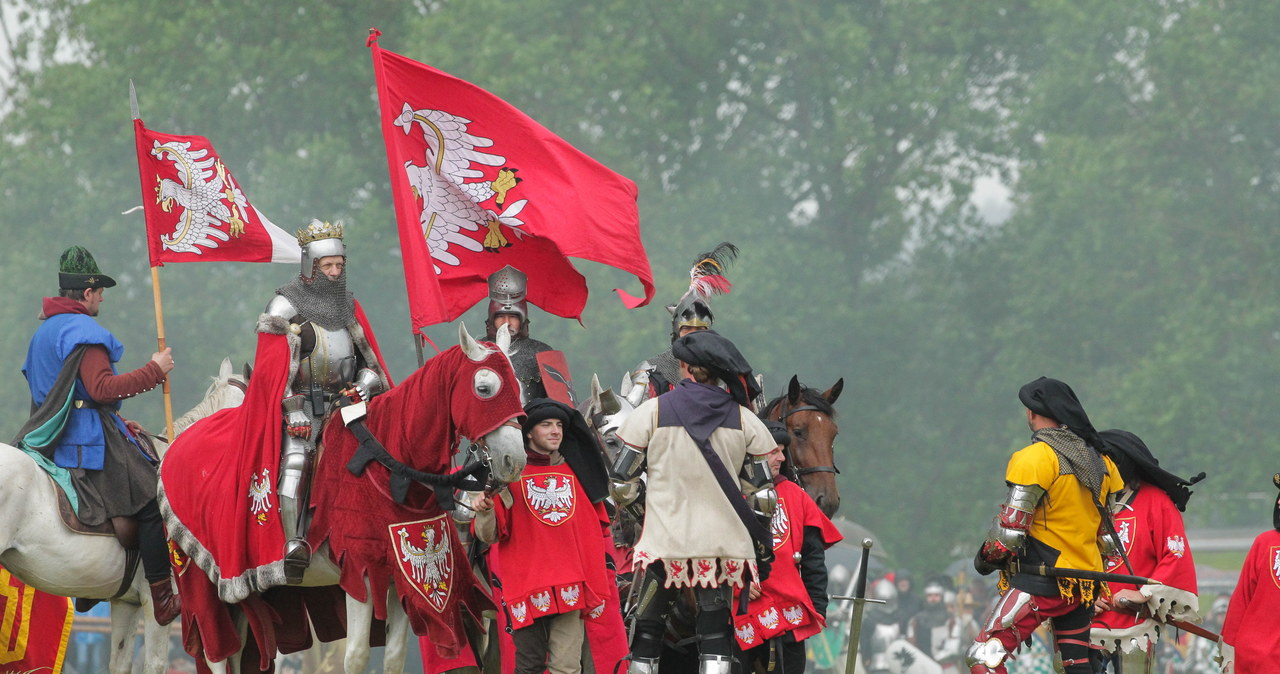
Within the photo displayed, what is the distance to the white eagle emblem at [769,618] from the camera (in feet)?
27.0

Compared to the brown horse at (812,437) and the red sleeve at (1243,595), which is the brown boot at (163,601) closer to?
the brown horse at (812,437)

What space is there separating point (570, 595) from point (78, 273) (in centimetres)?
378

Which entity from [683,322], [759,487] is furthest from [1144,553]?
[683,322]

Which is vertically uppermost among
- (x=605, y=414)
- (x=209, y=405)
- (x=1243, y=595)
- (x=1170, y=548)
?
(x=209, y=405)

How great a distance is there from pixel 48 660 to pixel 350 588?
131 inches

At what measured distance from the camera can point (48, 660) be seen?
10.4m

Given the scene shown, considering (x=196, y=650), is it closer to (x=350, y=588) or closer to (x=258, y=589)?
(x=258, y=589)

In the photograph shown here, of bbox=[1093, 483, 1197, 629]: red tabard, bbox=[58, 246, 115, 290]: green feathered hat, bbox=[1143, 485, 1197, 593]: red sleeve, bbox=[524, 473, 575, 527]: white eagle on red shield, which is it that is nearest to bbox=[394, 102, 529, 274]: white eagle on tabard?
bbox=[58, 246, 115, 290]: green feathered hat

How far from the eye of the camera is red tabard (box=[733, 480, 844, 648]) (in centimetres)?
824

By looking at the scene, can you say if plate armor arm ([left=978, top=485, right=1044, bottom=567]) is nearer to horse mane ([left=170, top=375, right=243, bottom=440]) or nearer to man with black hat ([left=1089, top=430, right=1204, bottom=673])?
man with black hat ([left=1089, top=430, right=1204, bottom=673])

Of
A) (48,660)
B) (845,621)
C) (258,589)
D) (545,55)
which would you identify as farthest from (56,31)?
(258,589)

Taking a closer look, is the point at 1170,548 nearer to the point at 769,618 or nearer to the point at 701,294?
the point at 769,618

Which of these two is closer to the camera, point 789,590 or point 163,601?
point 789,590

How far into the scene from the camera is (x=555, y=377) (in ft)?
31.8
